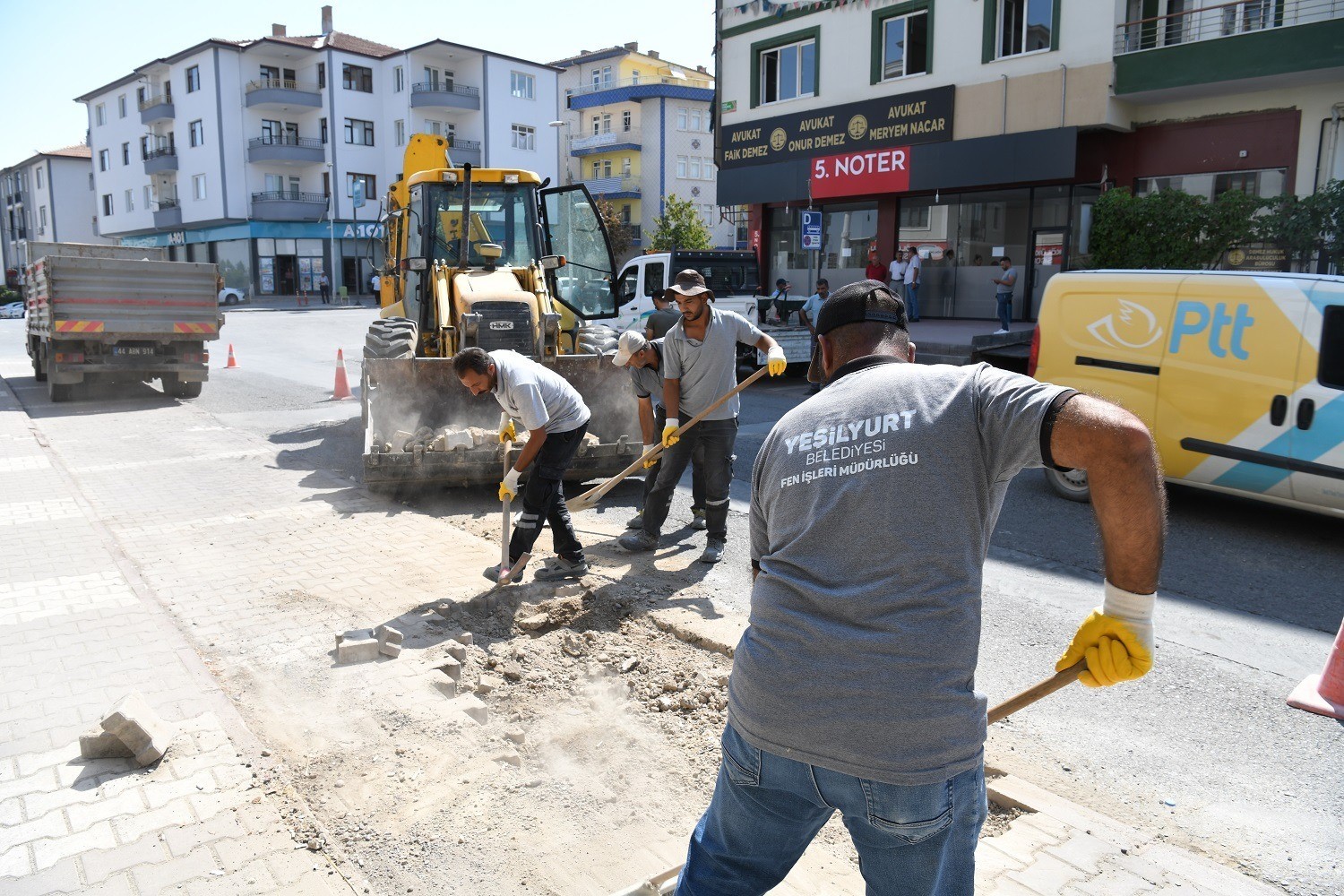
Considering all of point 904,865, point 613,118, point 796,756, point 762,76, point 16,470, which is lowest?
point 16,470

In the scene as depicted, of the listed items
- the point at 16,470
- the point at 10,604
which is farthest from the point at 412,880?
the point at 16,470

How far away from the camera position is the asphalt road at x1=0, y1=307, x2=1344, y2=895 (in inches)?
139

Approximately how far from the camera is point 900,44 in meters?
21.0

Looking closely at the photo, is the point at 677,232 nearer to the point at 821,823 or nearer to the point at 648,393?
the point at 648,393

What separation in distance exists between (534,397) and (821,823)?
3.79 m

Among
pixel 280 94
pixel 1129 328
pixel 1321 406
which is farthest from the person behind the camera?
pixel 280 94

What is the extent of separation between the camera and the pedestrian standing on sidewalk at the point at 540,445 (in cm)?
563

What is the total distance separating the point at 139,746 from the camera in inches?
146

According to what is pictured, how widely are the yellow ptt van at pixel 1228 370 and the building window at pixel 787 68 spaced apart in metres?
16.4

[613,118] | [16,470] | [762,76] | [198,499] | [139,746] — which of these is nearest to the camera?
[139,746]

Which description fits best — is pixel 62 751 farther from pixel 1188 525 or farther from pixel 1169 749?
pixel 1188 525

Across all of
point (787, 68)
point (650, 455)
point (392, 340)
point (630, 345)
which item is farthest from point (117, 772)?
point (787, 68)

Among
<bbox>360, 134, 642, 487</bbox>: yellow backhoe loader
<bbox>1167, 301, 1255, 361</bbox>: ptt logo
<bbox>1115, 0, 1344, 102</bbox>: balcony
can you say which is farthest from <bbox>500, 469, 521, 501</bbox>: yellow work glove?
<bbox>1115, 0, 1344, 102</bbox>: balcony

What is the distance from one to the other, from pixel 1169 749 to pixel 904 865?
2.60 meters
